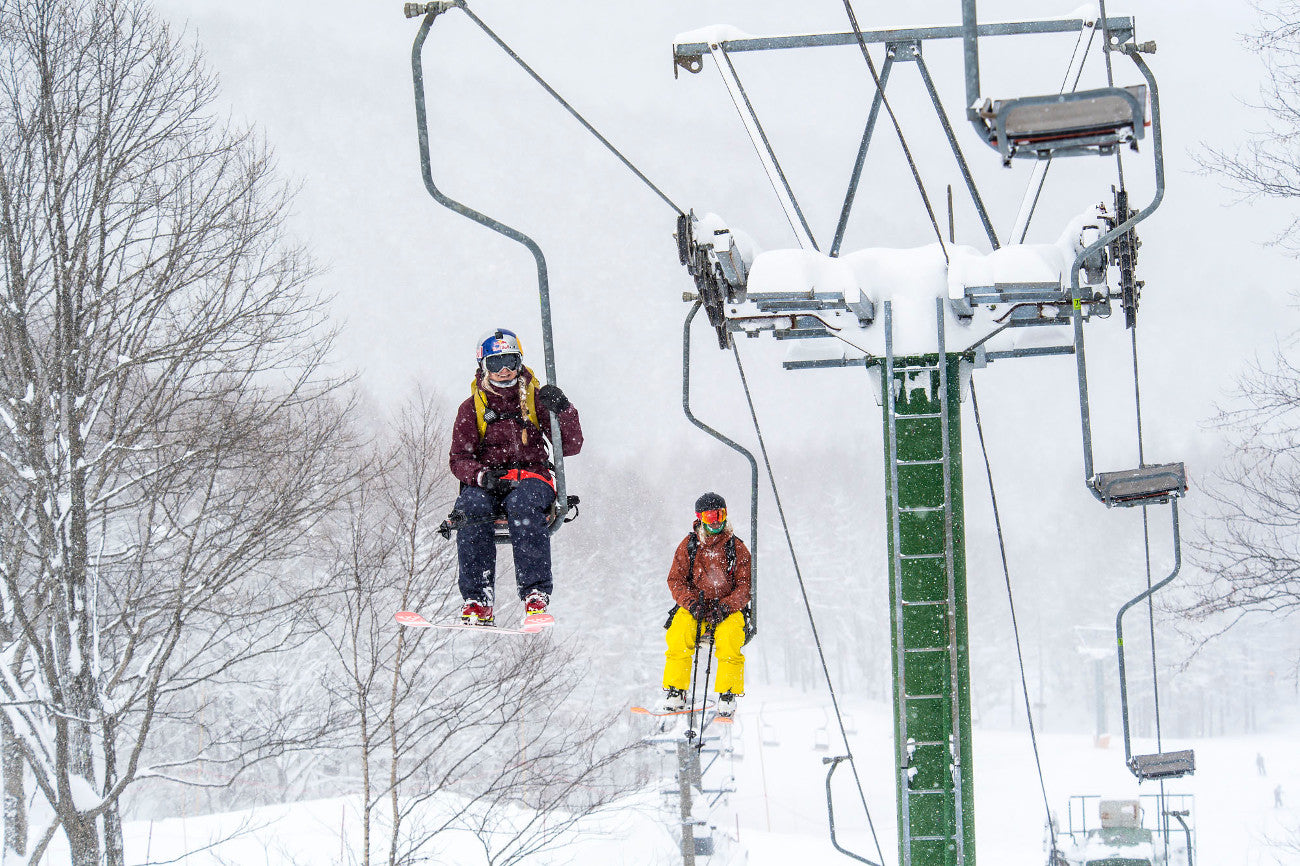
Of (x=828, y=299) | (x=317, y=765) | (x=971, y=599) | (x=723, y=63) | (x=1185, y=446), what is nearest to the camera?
(x=828, y=299)

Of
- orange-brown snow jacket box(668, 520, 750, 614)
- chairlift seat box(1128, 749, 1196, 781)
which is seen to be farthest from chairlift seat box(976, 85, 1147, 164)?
chairlift seat box(1128, 749, 1196, 781)

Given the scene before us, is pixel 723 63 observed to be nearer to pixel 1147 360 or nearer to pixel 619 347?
pixel 1147 360

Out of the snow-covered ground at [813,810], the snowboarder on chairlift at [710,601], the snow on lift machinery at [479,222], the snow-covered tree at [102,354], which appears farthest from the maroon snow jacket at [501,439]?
the snow-covered ground at [813,810]

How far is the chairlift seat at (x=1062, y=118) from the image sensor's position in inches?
109

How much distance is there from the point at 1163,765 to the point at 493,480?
568cm

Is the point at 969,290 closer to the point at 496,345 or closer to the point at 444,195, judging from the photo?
the point at 496,345

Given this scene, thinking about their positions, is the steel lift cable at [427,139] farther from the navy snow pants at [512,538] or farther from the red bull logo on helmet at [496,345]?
the navy snow pants at [512,538]

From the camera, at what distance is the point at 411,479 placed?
9.66m

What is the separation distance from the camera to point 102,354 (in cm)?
710

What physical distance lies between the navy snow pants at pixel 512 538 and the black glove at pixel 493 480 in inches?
2.5

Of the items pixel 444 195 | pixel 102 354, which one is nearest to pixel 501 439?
pixel 444 195

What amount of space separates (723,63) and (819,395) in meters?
109

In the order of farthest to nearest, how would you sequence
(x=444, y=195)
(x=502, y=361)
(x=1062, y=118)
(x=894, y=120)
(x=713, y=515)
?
(x=713, y=515) < (x=502, y=361) < (x=894, y=120) < (x=444, y=195) < (x=1062, y=118)

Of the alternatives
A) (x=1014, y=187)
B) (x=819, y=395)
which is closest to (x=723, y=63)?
(x=819, y=395)
